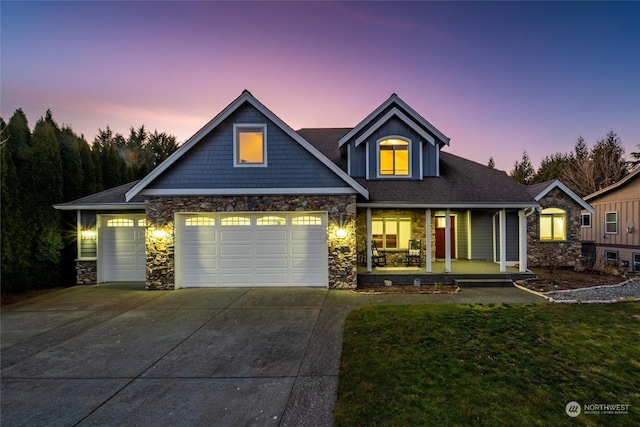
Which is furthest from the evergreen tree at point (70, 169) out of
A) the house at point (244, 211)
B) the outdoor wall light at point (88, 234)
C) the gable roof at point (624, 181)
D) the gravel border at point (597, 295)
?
the gable roof at point (624, 181)

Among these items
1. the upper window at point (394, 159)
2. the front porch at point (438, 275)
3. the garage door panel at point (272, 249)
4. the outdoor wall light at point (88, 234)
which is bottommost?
the front porch at point (438, 275)

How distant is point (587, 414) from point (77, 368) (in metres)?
7.07

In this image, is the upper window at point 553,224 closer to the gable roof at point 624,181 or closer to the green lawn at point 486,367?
the gable roof at point 624,181

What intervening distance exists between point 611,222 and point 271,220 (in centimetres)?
1856

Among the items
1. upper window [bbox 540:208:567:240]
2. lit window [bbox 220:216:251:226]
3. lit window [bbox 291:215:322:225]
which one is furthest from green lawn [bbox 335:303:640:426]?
upper window [bbox 540:208:567:240]

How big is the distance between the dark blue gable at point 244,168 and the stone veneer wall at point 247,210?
44 centimetres

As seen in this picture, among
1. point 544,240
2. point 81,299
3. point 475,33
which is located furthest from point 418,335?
point 475,33

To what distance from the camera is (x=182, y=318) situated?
6.95 m

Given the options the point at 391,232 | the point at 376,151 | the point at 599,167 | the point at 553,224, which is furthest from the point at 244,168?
the point at 599,167

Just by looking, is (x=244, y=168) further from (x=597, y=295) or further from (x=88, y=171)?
(x=597, y=295)

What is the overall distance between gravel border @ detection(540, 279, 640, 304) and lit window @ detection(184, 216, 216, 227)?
1060 centimetres

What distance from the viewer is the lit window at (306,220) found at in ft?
31.9

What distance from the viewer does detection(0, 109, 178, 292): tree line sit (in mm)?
9289

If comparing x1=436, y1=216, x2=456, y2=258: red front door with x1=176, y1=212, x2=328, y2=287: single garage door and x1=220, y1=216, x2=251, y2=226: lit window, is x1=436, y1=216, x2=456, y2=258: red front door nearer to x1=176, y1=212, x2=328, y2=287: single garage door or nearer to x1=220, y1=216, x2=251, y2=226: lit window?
x1=176, y1=212, x2=328, y2=287: single garage door
